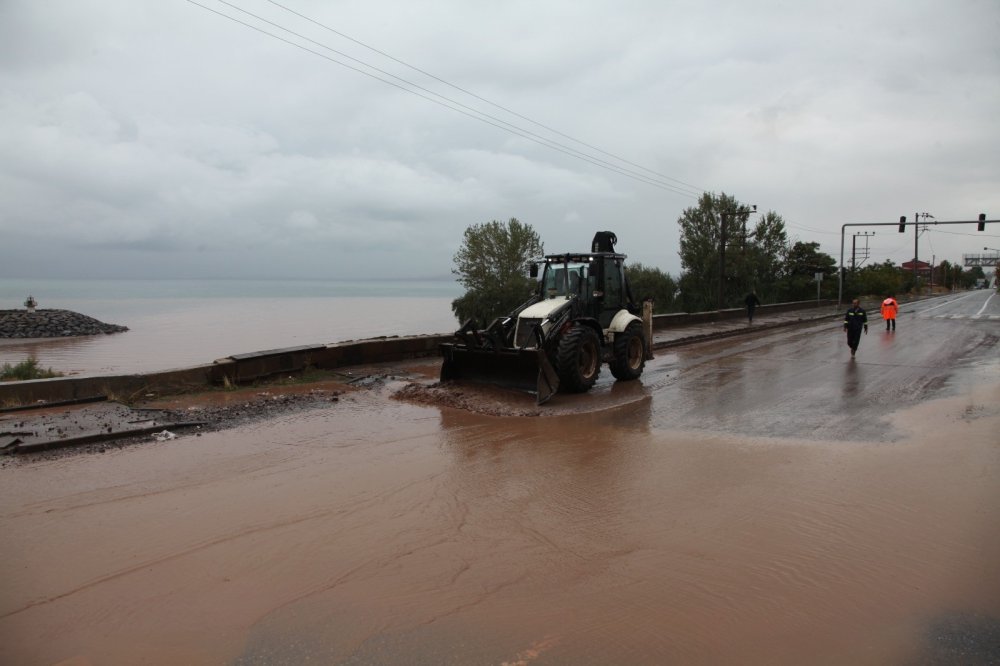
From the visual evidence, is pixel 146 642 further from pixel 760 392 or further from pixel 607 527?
pixel 760 392

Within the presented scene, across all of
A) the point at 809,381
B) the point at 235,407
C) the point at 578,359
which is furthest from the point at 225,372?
the point at 809,381

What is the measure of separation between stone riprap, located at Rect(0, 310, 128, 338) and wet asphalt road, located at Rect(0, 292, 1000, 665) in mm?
42494

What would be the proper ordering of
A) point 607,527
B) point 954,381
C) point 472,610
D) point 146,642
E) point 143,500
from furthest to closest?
1. point 954,381
2. point 143,500
3. point 607,527
4. point 472,610
5. point 146,642

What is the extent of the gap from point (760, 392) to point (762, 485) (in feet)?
18.3

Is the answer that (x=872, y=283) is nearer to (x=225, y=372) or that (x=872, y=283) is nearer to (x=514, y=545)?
(x=225, y=372)

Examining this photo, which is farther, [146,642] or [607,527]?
[607,527]

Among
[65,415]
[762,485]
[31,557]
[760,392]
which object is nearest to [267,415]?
[65,415]

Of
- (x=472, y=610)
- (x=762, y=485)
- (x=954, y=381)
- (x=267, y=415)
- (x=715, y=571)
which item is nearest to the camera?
(x=472, y=610)

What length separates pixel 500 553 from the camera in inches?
190

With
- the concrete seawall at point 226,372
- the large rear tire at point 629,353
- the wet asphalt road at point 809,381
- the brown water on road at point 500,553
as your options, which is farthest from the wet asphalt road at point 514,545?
the large rear tire at point 629,353

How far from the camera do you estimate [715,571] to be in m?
4.55

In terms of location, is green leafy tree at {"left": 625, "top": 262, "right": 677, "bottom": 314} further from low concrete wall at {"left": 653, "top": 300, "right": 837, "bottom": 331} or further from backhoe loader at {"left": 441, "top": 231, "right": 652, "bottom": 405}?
backhoe loader at {"left": 441, "top": 231, "right": 652, "bottom": 405}

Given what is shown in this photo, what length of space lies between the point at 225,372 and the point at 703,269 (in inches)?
2036

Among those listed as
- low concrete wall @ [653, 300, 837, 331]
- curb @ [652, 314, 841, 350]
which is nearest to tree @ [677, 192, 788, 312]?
low concrete wall @ [653, 300, 837, 331]
